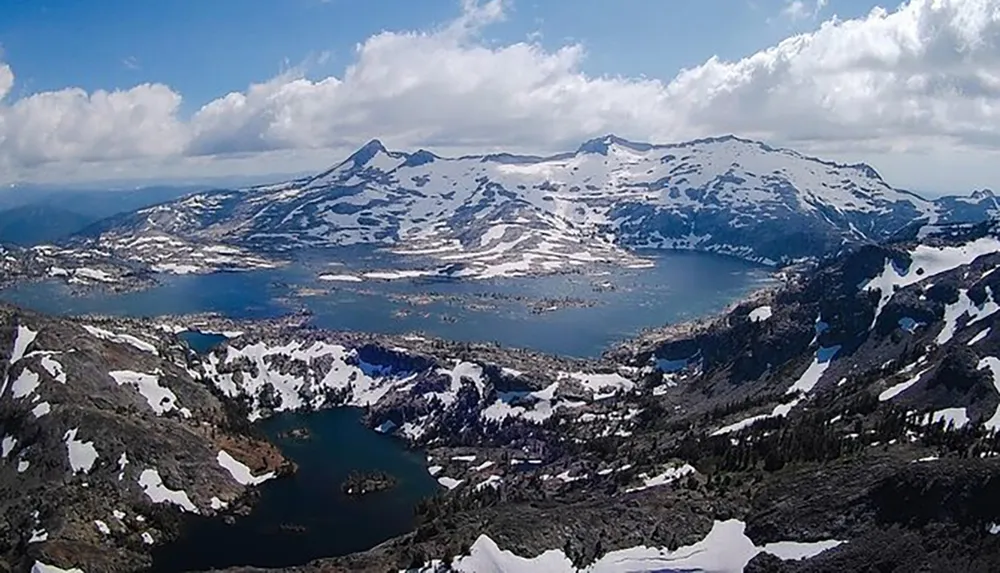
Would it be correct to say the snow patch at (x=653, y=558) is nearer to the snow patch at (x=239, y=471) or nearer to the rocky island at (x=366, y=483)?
the rocky island at (x=366, y=483)

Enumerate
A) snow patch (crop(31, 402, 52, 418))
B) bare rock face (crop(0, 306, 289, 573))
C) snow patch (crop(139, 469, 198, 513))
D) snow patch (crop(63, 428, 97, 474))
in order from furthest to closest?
snow patch (crop(31, 402, 52, 418))
snow patch (crop(63, 428, 97, 474))
snow patch (crop(139, 469, 198, 513))
bare rock face (crop(0, 306, 289, 573))

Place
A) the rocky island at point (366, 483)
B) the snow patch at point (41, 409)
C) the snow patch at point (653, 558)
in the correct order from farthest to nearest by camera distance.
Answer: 1. the rocky island at point (366, 483)
2. the snow patch at point (41, 409)
3. the snow patch at point (653, 558)

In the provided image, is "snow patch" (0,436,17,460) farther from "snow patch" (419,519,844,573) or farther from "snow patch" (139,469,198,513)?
"snow patch" (419,519,844,573)

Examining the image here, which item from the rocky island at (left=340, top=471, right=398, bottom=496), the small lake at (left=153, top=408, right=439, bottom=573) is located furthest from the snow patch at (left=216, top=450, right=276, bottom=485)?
the rocky island at (left=340, top=471, right=398, bottom=496)

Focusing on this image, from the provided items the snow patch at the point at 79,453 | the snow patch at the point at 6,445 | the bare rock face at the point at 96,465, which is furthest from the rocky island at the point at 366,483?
the snow patch at the point at 6,445

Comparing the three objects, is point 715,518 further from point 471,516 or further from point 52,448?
point 52,448

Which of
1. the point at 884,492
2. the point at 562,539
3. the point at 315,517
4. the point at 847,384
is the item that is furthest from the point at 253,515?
the point at 847,384
